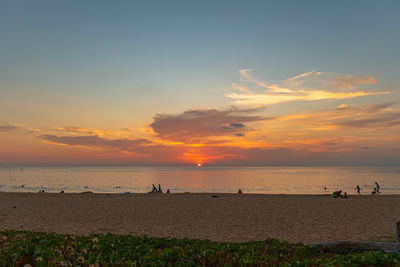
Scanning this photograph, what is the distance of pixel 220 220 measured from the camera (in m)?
24.8

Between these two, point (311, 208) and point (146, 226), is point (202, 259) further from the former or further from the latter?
point (311, 208)

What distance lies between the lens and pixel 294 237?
60.7ft

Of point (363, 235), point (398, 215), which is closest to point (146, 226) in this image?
point (363, 235)

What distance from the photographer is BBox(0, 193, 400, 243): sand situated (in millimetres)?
19672

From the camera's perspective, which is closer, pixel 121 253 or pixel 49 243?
pixel 121 253

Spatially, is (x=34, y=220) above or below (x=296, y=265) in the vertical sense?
below

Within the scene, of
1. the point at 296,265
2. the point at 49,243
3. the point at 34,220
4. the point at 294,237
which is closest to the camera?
the point at 296,265

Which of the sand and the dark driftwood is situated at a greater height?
the dark driftwood

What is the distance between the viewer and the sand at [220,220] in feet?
64.5

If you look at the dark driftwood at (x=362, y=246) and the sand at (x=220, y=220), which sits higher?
the dark driftwood at (x=362, y=246)

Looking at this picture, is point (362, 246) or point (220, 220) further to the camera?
point (220, 220)

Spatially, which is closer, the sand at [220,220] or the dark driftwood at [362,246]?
the dark driftwood at [362,246]

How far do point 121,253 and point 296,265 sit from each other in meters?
4.40

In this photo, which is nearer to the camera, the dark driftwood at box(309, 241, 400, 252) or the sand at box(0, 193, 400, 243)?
the dark driftwood at box(309, 241, 400, 252)
